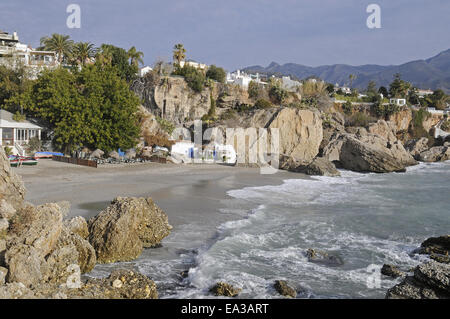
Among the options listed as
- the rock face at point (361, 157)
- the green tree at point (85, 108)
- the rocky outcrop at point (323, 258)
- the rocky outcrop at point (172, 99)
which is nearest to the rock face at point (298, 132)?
the rock face at point (361, 157)

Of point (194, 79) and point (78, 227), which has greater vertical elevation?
point (194, 79)

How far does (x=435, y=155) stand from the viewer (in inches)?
1836

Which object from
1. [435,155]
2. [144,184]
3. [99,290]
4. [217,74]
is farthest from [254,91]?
[99,290]

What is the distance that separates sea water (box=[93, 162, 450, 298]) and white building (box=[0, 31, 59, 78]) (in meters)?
26.9

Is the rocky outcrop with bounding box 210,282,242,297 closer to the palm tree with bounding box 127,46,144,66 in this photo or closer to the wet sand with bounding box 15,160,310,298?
the wet sand with bounding box 15,160,310,298

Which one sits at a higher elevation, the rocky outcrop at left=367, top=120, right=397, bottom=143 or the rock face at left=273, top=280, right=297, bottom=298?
the rocky outcrop at left=367, top=120, right=397, bottom=143

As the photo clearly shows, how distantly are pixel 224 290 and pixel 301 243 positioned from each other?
172 inches

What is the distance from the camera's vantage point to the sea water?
809 centimetres

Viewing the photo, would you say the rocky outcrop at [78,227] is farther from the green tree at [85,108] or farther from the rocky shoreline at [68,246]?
the green tree at [85,108]

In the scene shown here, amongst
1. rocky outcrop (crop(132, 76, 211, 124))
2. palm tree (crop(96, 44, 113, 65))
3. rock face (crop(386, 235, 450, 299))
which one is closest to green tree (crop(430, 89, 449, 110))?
rocky outcrop (crop(132, 76, 211, 124))

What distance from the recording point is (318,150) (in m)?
38.8

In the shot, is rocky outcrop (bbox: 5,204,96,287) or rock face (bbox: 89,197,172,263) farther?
rock face (bbox: 89,197,172,263)

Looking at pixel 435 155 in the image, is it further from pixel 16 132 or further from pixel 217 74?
pixel 16 132

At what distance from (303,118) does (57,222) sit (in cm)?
3312
